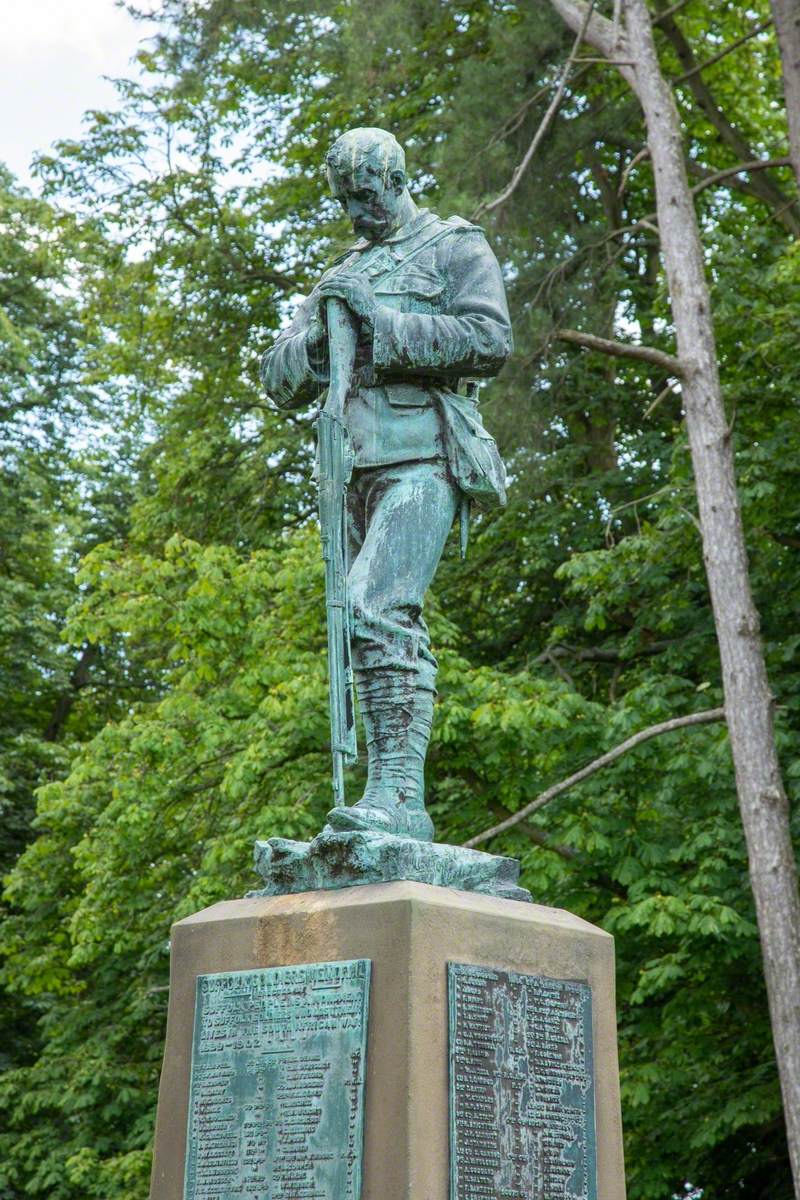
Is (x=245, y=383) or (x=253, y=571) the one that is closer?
(x=253, y=571)

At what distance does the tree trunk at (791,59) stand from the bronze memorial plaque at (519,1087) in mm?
9897

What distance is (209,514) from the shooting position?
19359mm

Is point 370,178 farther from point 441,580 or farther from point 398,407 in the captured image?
point 441,580

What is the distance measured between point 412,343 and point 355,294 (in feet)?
0.79

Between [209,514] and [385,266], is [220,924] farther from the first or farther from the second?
[209,514]

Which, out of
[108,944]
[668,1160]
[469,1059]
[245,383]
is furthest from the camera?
[245,383]

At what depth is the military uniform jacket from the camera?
19.9 ft

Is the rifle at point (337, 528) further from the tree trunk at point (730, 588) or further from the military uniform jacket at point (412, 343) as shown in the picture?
the tree trunk at point (730, 588)

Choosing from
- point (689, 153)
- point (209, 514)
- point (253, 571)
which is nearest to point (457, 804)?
point (253, 571)

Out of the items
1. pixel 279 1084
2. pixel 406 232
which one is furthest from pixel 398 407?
pixel 279 1084

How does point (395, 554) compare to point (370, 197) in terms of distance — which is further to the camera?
point (370, 197)

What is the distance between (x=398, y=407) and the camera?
245 inches

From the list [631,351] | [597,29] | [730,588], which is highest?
[597,29]

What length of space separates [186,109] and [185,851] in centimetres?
745
